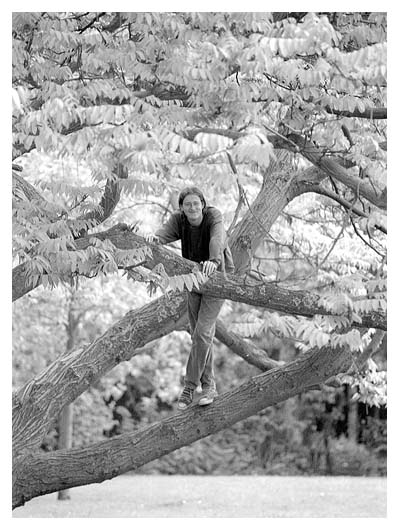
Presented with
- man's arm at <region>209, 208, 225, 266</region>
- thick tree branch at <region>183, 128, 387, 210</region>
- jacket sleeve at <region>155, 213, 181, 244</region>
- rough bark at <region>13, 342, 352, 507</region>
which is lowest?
rough bark at <region>13, 342, 352, 507</region>

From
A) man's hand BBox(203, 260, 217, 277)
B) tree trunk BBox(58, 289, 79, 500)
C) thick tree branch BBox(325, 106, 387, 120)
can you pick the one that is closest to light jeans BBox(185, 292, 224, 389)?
man's hand BBox(203, 260, 217, 277)

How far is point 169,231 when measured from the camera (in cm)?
568

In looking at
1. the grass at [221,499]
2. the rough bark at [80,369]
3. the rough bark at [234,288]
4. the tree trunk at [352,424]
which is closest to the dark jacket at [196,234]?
the rough bark at [234,288]

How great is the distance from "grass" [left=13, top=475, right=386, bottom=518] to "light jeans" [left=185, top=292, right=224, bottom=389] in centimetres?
643

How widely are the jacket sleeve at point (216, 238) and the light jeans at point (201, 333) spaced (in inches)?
16.0

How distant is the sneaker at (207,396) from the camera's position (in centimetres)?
592

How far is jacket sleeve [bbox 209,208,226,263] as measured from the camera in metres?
5.23

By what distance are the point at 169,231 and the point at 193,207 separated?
32 cm

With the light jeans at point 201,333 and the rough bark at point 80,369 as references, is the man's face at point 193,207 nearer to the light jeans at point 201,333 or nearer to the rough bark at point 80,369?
the light jeans at point 201,333

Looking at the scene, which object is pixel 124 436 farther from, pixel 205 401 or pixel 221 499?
pixel 221 499

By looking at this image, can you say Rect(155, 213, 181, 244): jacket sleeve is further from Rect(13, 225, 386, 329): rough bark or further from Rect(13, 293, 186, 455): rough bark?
Rect(13, 293, 186, 455): rough bark

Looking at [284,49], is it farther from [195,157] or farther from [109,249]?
[109,249]

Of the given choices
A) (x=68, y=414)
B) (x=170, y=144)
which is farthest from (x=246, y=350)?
(x=68, y=414)
